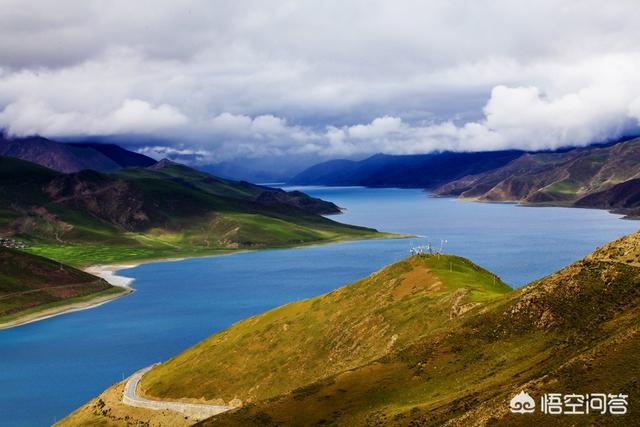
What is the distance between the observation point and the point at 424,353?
350ft

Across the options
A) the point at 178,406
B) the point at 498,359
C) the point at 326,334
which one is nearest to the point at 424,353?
the point at 498,359

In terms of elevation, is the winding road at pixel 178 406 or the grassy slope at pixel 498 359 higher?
the grassy slope at pixel 498 359

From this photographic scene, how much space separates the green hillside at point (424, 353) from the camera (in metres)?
75.6

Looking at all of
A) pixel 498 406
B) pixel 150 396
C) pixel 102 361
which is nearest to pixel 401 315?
pixel 150 396

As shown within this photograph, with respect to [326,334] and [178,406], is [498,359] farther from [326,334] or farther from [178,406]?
[178,406]

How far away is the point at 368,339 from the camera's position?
136m

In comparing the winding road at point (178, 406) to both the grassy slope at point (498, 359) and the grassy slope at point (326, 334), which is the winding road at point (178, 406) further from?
the grassy slope at point (498, 359)

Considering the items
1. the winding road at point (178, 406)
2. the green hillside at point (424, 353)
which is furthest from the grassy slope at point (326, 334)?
the winding road at point (178, 406)

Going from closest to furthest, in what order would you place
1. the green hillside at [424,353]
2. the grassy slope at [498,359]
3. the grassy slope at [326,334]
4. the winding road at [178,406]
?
the grassy slope at [498,359] < the green hillside at [424,353] < the winding road at [178,406] < the grassy slope at [326,334]

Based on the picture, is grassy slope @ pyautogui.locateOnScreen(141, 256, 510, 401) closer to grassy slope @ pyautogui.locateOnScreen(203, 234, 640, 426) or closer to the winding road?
the winding road

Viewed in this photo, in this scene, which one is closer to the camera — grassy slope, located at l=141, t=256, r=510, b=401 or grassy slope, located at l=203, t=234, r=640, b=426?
grassy slope, located at l=203, t=234, r=640, b=426

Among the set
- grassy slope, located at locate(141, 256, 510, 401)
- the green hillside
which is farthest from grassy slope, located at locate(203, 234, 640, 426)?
grassy slope, located at locate(141, 256, 510, 401)

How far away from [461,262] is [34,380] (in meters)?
118

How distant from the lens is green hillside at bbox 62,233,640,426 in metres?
75.6
